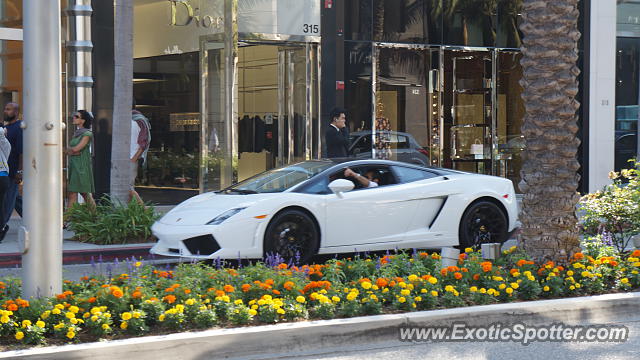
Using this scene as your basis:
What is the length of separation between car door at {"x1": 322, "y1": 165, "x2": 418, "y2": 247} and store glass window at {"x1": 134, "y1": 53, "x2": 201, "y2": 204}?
824 centimetres

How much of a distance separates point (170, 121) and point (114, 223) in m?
6.41

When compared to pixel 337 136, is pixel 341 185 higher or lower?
lower

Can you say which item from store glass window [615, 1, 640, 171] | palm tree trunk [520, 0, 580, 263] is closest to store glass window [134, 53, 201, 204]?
store glass window [615, 1, 640, 171]

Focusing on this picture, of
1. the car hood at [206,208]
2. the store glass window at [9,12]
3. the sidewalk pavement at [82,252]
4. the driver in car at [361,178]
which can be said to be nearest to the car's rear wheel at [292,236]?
the car hood at [206,208]

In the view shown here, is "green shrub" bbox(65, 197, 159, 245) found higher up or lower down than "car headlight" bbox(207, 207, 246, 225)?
lower down

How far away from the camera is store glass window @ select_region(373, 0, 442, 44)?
67.3ft

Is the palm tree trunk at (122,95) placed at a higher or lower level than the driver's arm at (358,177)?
higher

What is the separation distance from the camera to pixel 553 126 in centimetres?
856

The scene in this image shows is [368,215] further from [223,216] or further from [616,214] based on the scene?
[616,214]

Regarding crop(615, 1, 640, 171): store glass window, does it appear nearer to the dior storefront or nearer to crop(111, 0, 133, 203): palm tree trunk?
the dior storefront

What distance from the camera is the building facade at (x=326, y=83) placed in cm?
1880

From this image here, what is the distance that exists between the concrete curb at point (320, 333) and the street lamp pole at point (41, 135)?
3.28ft

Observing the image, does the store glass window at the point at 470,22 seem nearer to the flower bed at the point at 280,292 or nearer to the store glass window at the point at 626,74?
the store glass window at the point at 626,74

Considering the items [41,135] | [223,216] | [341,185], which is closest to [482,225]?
[341,185]
